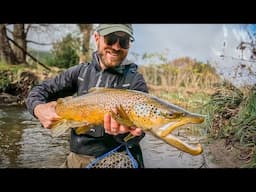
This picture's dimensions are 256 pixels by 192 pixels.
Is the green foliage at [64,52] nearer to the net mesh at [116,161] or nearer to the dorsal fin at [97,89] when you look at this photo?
the dorsal fin at [97,89]

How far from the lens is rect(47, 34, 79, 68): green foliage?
10.2 feet

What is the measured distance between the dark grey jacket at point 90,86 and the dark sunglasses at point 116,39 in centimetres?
13

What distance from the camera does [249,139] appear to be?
3.21m

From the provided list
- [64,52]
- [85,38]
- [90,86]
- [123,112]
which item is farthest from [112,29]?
[64,52]

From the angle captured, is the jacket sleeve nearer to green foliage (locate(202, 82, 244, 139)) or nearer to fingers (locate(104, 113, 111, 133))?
fingers (locate(104, 113, 111, 133))

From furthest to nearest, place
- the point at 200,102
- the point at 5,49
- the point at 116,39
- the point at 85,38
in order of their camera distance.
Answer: the point at 5,49
the point at 85,38
the point at 200,102
the point at 116,39

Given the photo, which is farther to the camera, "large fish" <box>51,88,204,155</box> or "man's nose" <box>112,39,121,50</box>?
"man's nose" <box>112,39,121,50</box>

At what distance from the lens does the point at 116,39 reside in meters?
2.39

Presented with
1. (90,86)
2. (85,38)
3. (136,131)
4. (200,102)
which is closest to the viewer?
(136,131)

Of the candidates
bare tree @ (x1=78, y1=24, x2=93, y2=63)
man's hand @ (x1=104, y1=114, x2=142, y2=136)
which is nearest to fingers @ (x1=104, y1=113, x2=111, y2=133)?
man's hand @ (x1=104, y1=114, x2=142, y2=136)

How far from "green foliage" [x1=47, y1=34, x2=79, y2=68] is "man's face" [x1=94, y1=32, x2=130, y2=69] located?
2.15ft

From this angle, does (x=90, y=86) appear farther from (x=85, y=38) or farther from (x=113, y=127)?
(x=85, y=38)

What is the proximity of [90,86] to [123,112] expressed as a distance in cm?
23
